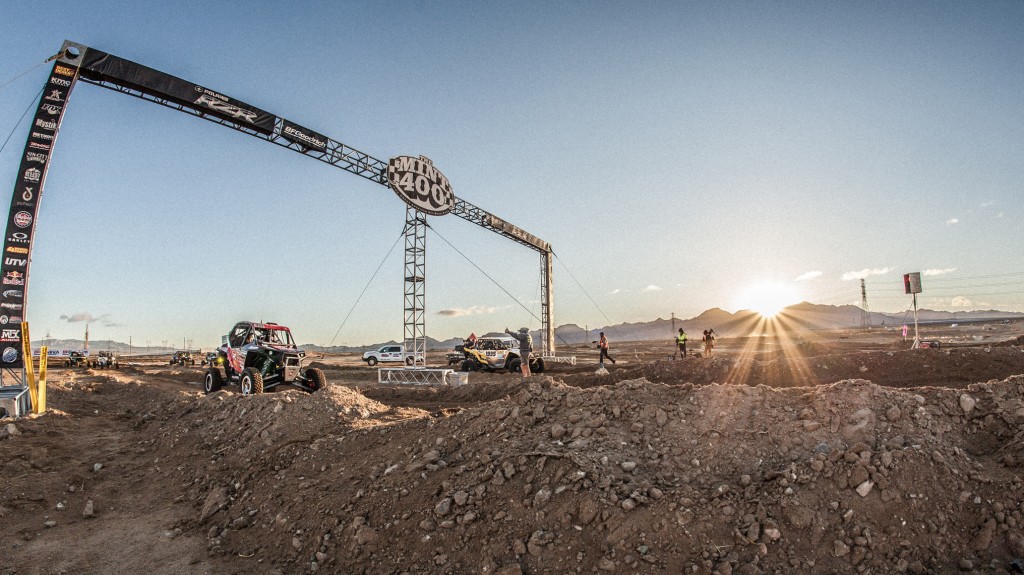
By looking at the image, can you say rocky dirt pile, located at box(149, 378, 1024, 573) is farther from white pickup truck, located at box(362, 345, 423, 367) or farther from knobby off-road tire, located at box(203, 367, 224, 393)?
white pickup truck, located at box(362, 345, 423, 367)

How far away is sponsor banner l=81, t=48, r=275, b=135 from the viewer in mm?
14047

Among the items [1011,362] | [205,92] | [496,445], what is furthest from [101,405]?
[1011,362]

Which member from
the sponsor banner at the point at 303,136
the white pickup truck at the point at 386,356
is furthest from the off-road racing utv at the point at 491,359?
the white pickup truck at the point at 386,356

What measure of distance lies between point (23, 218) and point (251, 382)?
7118 mm

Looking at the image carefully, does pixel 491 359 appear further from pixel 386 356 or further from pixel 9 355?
pixel 386 356

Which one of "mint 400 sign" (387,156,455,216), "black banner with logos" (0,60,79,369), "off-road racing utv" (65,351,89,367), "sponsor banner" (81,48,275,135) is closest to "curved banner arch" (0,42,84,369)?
"black banner with logos" (0,60,79,369)

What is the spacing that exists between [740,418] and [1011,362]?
17122mm

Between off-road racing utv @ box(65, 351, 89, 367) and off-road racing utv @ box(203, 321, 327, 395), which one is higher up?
off-road racing utv @ box(203, 321, 327, 395)

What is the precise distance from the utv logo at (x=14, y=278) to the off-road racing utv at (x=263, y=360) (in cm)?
514

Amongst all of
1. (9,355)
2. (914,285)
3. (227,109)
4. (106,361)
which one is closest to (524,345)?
(227,109)

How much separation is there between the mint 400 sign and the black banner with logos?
33.6 feet

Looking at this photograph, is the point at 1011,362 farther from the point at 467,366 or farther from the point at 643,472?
the point at 467,366

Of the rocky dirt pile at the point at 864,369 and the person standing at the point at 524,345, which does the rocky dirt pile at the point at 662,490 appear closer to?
the person standing at the point at 524,345

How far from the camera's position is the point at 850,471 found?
435 cm
